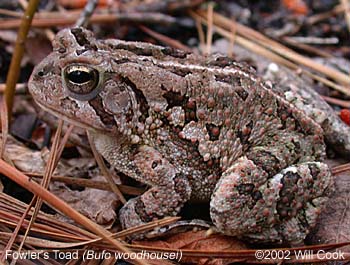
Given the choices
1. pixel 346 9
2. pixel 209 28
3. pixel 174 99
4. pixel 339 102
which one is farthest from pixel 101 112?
pixel 346 9

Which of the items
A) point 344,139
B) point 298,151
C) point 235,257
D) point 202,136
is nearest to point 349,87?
point 344,139

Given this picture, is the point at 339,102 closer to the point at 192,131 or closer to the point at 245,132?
the point at 245,132

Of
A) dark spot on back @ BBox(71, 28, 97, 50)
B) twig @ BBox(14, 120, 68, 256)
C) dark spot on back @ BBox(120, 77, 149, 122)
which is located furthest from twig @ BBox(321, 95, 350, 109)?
twig @ BBox(14, 120, 68, 256)

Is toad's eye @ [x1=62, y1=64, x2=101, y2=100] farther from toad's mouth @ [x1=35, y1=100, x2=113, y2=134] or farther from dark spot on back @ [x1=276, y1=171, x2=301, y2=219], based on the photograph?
dark spot on back @ [x1=276, y1=171, x2=301, y2=219]

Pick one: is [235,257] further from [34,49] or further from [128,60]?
[34,49]

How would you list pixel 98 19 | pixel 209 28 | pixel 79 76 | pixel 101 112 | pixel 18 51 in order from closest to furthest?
pixel 79 76 < pixel 101 112 < pixel 18 51 < pixel 98 19 < pixel 209 28

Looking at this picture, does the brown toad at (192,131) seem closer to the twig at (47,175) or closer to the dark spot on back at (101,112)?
the dark spot on back at (101,112)
